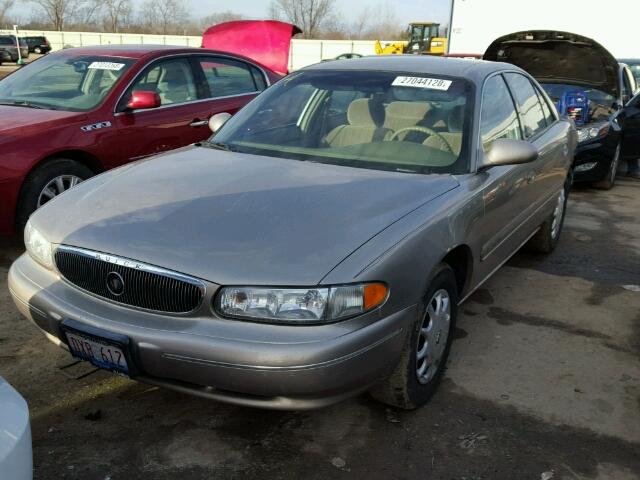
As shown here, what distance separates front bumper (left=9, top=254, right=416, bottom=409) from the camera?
221 centimetres

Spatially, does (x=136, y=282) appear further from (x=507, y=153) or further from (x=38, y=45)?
(x=38, y=45)

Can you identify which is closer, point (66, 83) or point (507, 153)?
point (507, 153)

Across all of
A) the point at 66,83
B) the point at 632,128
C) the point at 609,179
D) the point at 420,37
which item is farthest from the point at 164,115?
the point at 420,37

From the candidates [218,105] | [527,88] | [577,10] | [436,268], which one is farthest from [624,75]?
[436,268]

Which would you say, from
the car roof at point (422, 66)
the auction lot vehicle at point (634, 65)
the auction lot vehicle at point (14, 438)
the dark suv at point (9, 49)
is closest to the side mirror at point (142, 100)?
the car roof at point (422, 66)

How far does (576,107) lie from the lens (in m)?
7.82

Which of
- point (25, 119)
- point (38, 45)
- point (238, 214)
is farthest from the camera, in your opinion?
point (38, 45)

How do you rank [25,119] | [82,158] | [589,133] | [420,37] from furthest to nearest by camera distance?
[420,37]
[589,133]
[82,158]
[25,119]

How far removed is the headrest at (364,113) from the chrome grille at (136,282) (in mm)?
1646

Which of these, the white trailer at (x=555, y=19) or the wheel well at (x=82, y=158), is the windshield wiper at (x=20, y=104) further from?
the white trailer at (x=555, y=19)

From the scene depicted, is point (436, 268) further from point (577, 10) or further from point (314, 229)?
point (577, 10)

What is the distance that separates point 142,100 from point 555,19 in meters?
8.28

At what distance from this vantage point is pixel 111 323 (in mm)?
2398

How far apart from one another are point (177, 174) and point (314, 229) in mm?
991
